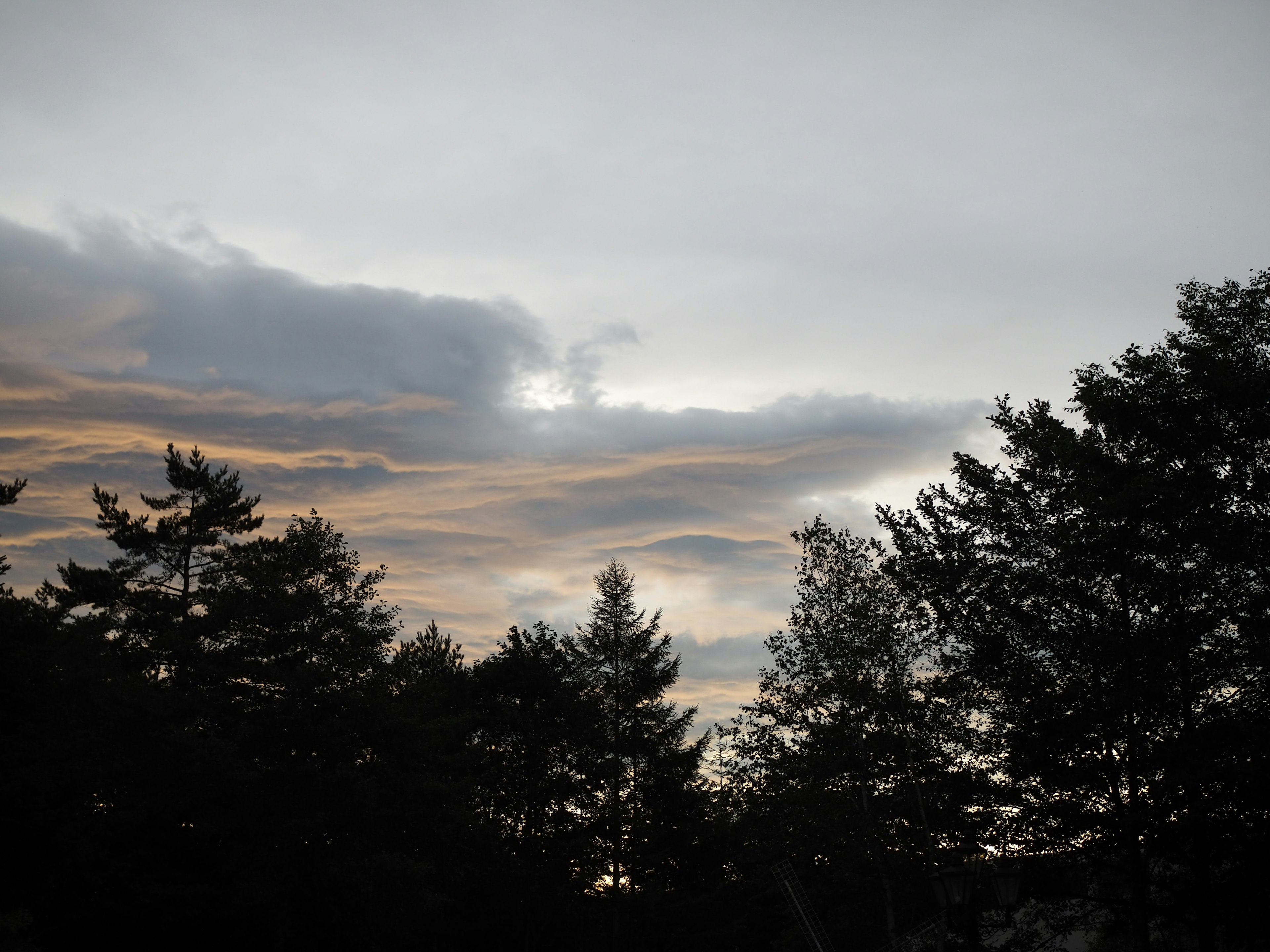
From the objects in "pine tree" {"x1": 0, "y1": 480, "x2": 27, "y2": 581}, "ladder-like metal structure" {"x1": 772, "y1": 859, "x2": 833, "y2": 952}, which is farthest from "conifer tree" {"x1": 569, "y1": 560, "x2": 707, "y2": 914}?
"pine tree" {"x1": 0, "y1": 480, "x2": 27, "y2": 581}

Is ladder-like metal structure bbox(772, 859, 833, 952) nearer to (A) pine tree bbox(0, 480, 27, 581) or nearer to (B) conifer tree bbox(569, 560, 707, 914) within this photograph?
(B) conifer tree bbox(569, 560, 707, 914)

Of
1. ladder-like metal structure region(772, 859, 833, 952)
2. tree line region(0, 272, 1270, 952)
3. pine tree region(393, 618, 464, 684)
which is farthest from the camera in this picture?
pine tree region(393, 618, 464, 684)

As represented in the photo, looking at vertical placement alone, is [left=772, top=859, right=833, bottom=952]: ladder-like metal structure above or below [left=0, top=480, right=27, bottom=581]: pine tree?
below

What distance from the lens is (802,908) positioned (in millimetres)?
33719

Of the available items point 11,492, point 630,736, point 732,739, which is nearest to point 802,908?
point 732,739

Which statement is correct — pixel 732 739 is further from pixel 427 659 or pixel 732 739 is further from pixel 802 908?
pixel 427 659

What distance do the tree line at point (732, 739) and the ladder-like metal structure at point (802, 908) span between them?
0.77m

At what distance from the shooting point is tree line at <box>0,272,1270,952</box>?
20359mm

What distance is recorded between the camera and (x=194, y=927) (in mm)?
30828

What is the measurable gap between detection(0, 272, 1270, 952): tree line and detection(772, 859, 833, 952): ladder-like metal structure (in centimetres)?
77

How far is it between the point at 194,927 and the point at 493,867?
15103 millimetres

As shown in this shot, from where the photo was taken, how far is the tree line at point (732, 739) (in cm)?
2036

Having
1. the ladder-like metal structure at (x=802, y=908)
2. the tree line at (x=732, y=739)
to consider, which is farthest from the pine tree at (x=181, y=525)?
the ladder-like metal structure at (x=802, y=908)

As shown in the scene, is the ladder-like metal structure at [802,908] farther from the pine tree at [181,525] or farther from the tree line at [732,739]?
the pine tree at [181,525]
